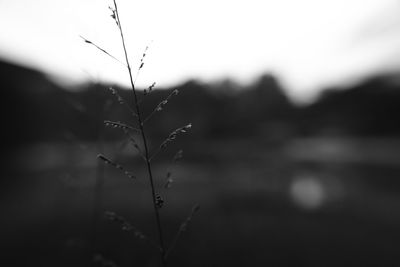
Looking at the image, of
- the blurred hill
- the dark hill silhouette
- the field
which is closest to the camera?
the field

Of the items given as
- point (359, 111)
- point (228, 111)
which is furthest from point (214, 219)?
point (359, 111)

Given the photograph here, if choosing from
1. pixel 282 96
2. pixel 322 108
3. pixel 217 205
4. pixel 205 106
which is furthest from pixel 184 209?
pixel 322 108

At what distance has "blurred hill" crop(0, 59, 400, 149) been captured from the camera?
21375 mm

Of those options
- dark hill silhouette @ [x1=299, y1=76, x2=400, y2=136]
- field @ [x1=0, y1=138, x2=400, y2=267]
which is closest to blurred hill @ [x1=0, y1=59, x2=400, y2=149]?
dark hill silhouette @ [x1=299, y1=76, x2=400, y2=136]

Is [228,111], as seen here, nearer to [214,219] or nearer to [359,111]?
[359,111]

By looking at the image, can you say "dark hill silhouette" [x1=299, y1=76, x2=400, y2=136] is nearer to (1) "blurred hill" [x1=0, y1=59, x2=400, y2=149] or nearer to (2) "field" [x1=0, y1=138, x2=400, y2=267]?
(1) "blurred hill" [x1=0, y1=59, x2=400, y2=149]

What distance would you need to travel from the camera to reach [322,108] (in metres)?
67.4

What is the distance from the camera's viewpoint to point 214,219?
10.5 m

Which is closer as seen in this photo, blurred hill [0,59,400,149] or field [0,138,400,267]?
field [0,138,400,267]

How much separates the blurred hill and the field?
9.07 ft

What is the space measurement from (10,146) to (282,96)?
172ft

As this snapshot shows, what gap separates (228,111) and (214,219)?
33.4 m

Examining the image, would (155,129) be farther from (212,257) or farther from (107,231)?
(212,257)

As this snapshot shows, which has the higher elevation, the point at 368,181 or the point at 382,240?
the point at 382,240
